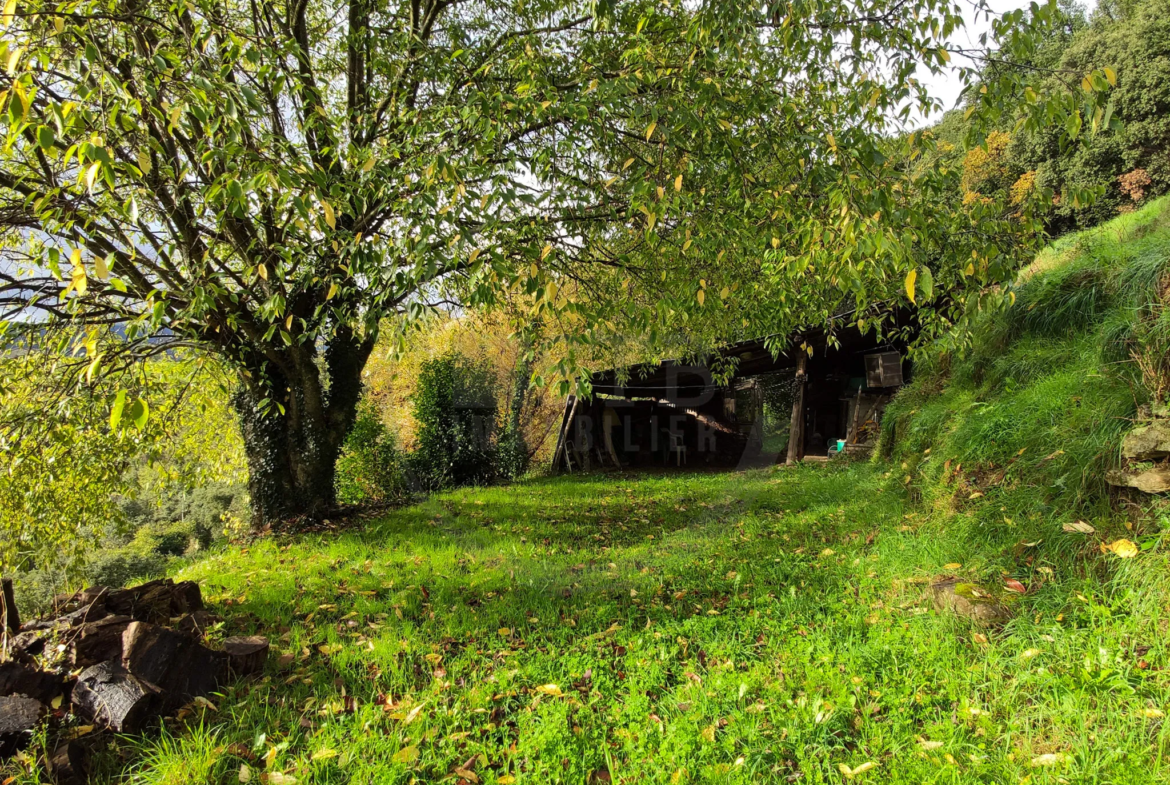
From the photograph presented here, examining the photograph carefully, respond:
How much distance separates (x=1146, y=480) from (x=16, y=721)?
235 inches

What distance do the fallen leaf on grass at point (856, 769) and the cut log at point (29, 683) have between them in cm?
378

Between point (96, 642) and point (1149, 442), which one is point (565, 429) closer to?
point (96, 642)

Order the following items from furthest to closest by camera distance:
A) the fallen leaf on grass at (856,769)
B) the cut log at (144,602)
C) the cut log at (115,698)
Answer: the cut log at (144,602)
the cut log at (115,698)
the fallen leaf on grass at (856,769)

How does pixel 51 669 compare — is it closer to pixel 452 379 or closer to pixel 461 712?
pixel 461 712

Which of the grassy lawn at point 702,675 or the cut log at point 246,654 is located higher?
the cut log at point 246,654

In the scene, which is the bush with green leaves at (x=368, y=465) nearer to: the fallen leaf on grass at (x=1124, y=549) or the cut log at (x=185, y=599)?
the cut log at (x=185, y=599)

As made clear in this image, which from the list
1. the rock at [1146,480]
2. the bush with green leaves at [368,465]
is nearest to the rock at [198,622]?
the rock at [1146,480]

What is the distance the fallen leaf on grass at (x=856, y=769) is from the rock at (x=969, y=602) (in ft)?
4.65

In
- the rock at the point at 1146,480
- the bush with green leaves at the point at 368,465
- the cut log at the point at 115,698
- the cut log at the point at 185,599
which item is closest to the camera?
the cut log at the point at 115,698

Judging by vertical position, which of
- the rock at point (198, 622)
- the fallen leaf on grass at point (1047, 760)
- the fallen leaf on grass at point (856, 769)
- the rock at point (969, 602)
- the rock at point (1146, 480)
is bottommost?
the fallen leaf on grass at point (856, 769)

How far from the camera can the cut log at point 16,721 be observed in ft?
7.91

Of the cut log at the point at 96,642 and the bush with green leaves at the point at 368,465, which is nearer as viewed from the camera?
the cut log at the point at 96,642

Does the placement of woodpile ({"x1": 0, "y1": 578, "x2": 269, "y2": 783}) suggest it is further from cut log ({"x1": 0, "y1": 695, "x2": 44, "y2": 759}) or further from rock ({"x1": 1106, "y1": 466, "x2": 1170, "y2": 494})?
rock ({"x1": 1106, "y1": 466, "x2": 1170, "y2": 494})

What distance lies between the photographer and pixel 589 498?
35.2 feet
